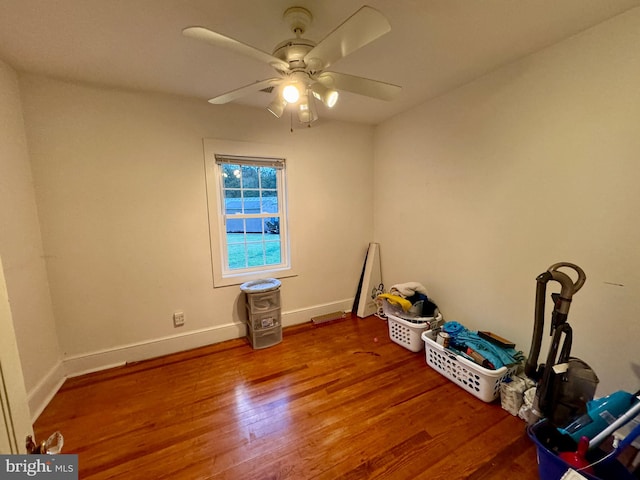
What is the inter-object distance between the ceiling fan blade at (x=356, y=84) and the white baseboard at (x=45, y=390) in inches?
107

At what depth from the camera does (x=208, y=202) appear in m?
2.51

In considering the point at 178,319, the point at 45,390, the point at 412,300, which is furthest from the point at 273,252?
the point at 45,390

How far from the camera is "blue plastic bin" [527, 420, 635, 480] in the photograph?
1097 millimetres

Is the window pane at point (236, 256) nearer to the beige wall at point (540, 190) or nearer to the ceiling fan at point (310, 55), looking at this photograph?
the ceiling fan at point (310, 55)

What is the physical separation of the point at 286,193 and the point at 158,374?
2.05 m

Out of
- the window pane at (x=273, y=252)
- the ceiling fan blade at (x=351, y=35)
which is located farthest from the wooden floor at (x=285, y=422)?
the ceiling fan blade at (x=351, y=35)

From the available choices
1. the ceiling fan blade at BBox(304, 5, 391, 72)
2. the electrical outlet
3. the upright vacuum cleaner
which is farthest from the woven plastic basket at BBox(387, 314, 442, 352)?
the ceiling fan blade at BBox(304, 5, 391, 72)

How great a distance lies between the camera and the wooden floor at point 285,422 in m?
1.40

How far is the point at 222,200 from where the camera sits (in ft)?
8.68

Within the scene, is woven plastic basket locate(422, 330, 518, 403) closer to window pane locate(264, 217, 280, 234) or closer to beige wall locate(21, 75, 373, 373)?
beige wall locate(21, 75, 373, 373)

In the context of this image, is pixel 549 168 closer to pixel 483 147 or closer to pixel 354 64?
pixel 483 147

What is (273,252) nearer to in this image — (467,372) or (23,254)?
(23,254)

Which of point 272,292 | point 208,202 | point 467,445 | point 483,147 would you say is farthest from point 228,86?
point 467,445

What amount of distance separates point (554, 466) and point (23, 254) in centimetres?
333
